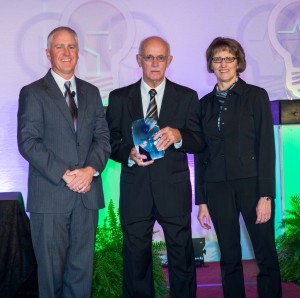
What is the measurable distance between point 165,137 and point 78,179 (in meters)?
0.55

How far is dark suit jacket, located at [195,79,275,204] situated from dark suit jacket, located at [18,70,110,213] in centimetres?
67

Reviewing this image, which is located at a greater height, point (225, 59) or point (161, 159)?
point (225, 59)

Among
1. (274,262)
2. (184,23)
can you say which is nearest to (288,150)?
(184,23)

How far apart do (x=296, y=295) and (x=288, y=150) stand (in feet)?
5.46

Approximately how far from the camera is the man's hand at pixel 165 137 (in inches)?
136

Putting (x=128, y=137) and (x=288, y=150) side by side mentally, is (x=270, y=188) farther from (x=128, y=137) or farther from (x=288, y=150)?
(x=288, y=150)

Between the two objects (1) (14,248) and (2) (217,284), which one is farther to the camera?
(2) (217,284)

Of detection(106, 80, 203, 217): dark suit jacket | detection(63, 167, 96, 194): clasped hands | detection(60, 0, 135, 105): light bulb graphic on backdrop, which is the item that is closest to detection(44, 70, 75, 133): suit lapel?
detection(63, 167, 96, 194): clasped hands

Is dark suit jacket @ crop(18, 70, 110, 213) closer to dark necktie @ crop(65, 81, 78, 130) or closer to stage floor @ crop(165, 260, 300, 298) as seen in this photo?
dark necktie @ crop(65, 81, 78, 130)

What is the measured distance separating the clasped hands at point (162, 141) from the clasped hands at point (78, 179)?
0.97 ft

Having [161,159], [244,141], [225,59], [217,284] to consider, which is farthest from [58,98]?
[217,284]

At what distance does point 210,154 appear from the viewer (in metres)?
3.65

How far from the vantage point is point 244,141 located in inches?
139

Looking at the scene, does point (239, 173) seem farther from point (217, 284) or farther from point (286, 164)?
point (286, 164)
